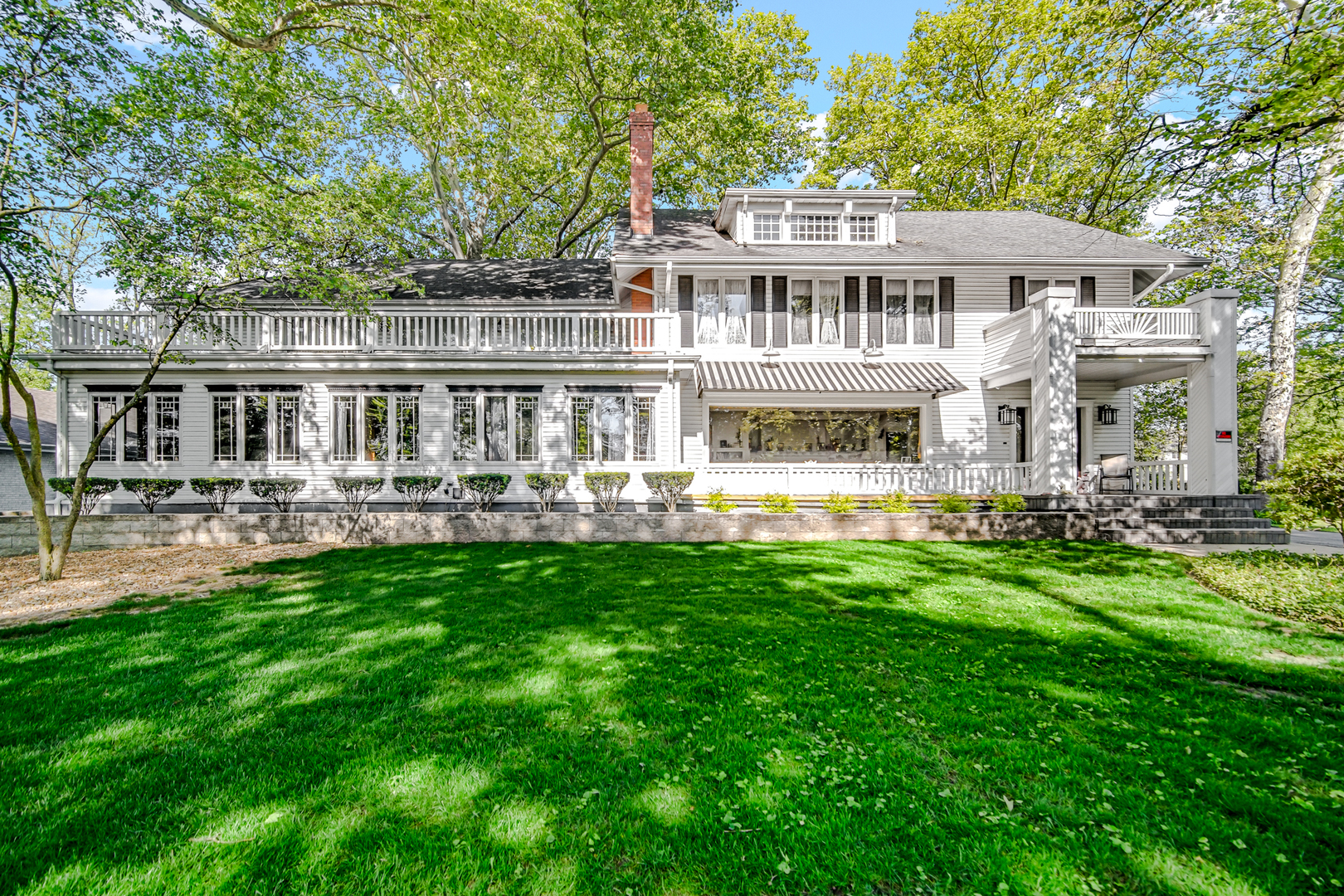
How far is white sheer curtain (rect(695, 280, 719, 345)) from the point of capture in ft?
58.8

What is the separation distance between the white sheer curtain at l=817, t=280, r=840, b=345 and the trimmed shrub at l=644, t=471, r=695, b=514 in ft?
23.7

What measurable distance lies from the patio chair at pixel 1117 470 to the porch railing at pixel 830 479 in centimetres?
460

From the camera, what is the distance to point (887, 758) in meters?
3.54

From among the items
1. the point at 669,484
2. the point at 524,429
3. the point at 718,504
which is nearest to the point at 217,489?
the point at 524,429

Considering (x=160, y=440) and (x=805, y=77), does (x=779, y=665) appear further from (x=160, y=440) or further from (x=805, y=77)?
(x=805, y=77)

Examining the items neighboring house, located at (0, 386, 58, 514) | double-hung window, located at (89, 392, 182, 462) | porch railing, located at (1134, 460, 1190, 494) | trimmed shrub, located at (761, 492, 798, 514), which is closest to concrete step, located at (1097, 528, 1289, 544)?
porch railing, located at (1134, 460, 1190, 494)

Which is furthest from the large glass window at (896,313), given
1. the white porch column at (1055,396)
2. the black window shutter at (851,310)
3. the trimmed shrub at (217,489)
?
the trimmed shrub at (217,489)

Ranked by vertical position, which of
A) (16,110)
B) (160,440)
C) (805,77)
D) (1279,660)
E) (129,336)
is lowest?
(1279,660)

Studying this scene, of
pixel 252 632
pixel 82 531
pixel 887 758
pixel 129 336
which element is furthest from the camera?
pixel 129 336

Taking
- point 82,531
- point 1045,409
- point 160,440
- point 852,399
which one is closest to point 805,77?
point 852,399

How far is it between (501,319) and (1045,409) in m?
15.5

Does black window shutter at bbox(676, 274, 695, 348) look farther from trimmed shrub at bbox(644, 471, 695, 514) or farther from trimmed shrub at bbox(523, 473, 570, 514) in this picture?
trimmed shrub at bbox(523, 473, 570, 514)

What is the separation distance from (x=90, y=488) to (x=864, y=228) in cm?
2287

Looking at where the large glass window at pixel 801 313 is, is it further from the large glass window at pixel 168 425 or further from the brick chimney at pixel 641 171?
the large glass window at pixel 168 425
